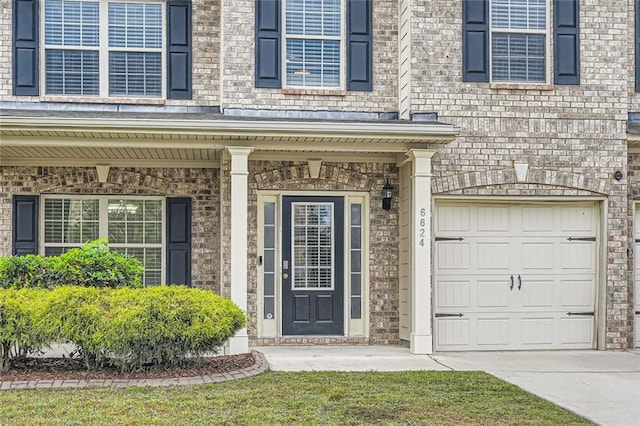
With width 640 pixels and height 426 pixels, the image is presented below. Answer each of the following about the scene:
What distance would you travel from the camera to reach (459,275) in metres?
11.5

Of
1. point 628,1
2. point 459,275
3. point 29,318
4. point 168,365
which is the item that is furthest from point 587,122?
point 29,318

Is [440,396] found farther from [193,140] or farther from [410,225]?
[193,140]

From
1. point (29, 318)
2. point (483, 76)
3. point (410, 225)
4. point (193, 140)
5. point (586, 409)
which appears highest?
point (483, 76)

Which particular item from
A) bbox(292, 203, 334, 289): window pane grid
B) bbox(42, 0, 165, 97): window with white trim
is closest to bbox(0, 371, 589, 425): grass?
bbox(292, 203, 334, 289): window pane grid

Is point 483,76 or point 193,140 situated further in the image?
point 483,76

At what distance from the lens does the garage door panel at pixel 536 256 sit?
11.6 meters

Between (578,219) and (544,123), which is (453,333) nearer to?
(578,219)

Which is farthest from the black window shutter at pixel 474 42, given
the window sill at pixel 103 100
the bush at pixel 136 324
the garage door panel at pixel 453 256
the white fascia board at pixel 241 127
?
the bush at pixel 136 324

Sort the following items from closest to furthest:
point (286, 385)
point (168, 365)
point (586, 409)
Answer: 1. point (586, 409)
2. point (286, 385)
3. point (168, 365)

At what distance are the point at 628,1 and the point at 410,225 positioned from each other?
4627 millimetres

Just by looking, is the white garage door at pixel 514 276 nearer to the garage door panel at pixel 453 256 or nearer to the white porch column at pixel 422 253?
the garage door panel at pixel 453 256

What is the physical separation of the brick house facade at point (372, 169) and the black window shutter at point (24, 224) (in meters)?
0.03

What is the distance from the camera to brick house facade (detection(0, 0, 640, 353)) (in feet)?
37.4

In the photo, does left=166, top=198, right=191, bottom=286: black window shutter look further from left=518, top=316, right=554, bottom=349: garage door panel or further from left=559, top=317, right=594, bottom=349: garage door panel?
left=559, top=317, right=594, bottom=349: garage door panel
